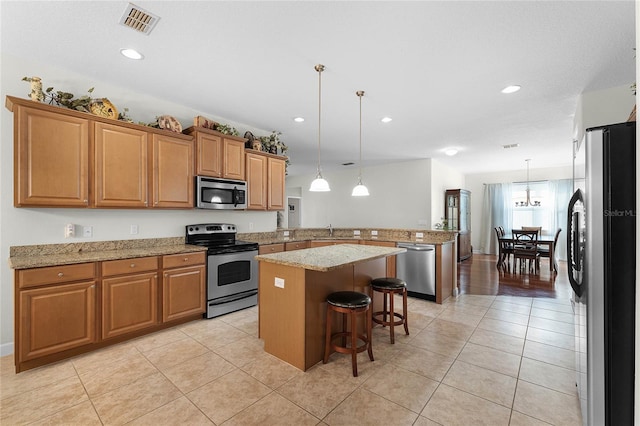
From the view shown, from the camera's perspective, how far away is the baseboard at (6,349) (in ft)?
8.20

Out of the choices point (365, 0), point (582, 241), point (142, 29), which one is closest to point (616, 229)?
point (582, 241)

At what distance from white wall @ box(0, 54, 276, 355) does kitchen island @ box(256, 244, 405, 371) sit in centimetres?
170

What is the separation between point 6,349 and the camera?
99.1 inches

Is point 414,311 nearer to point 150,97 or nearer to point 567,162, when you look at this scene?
point 150,97

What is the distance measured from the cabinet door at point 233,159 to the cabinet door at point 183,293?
1.33 m

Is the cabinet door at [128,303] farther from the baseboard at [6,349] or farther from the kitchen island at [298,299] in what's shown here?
the kitchen island at [298,299]

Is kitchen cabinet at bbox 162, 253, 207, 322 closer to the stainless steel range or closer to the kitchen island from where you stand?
the stainless steel range

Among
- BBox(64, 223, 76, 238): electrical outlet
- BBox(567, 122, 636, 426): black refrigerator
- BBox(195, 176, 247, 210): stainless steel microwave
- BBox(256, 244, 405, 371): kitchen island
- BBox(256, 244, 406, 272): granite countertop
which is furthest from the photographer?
BBox(195, 176, 247, 210): stainless steel microwave

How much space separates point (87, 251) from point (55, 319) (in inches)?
29.8

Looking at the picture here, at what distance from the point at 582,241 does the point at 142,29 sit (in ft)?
10.8

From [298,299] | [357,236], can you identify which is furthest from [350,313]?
[357,236]

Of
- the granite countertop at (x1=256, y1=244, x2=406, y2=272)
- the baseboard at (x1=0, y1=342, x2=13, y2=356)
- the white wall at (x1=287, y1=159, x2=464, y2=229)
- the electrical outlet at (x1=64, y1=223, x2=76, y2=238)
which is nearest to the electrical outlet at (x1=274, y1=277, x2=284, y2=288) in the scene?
the granite countertop at (x1=256, y1=244, x2=406, y2=272)

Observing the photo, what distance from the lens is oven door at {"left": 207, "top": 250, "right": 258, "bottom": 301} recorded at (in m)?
3.43

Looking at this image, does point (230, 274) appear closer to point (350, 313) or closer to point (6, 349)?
point (350, 313)
